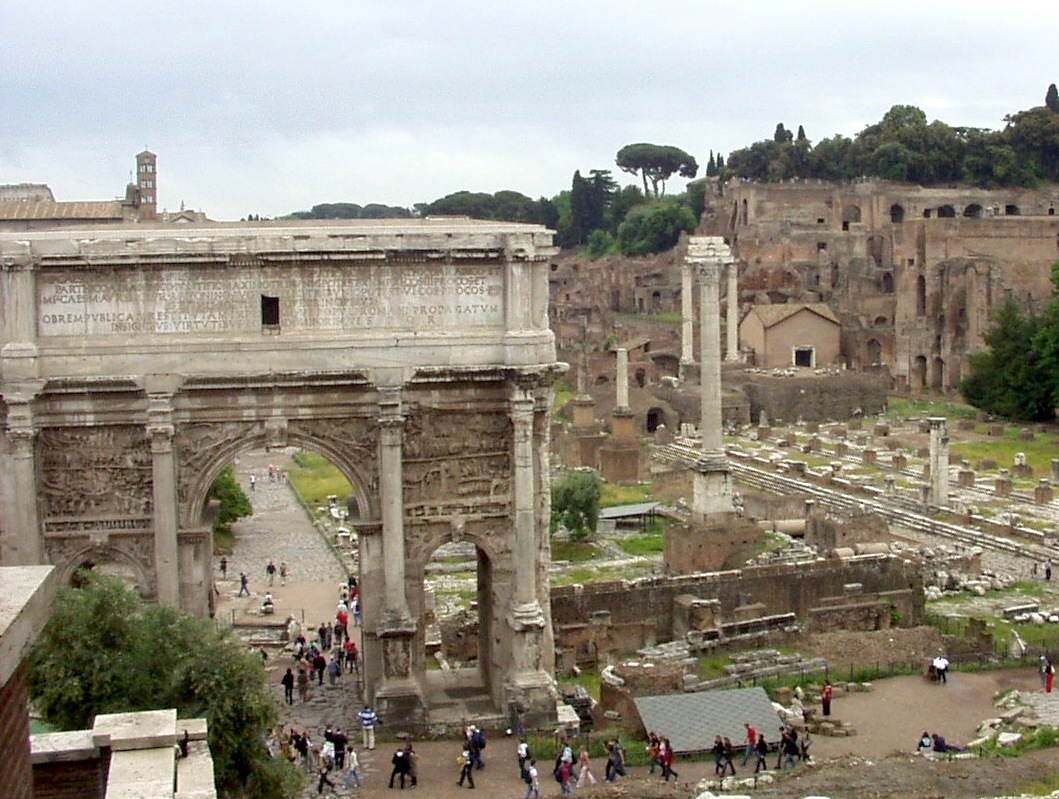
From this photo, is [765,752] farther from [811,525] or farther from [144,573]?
[811,525]

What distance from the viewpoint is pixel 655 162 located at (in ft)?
392

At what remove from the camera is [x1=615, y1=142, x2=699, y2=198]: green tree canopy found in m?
119

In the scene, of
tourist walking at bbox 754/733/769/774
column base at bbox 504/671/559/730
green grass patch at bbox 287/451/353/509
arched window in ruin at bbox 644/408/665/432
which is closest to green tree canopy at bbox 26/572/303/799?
column base at bbox 504/671/559/730

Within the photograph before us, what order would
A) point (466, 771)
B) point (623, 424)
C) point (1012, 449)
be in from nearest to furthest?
point (466, 771) < point (1012, 449) < point (623, 424)

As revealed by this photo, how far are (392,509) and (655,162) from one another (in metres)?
105

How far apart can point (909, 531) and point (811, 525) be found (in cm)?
363

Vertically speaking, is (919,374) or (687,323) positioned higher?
(687,323)

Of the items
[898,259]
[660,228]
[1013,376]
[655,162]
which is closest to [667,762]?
[1013,376]

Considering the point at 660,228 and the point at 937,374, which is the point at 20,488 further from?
the point at 660,228

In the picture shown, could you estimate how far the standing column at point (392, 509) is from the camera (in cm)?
1716

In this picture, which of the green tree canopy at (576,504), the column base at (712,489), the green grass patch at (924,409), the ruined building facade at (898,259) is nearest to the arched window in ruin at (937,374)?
the ruined building facade at (898,259)

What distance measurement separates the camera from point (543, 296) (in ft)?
57.3

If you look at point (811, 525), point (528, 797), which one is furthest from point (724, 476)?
point (528, 797)

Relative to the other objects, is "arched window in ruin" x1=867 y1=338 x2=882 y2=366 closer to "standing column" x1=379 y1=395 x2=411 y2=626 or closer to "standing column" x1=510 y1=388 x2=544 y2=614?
A: "standing column" x1=510 y1=388 x2=544 y2=614
